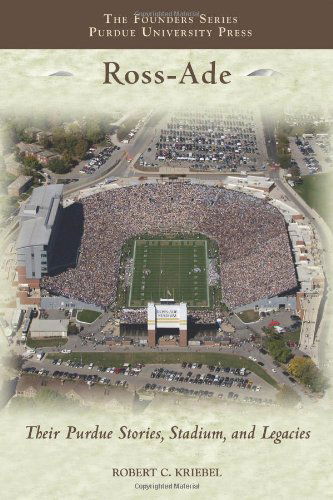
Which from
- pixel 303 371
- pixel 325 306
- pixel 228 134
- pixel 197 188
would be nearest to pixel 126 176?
pixel 197 188

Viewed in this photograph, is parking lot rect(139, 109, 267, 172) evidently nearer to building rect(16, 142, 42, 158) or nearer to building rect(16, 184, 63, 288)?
building rect(16, 142, 42, 158)

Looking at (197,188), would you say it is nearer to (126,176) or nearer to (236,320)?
(126,176)

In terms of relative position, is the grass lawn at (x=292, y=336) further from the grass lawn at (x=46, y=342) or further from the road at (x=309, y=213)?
the grass lawn at (x=46, y=342)

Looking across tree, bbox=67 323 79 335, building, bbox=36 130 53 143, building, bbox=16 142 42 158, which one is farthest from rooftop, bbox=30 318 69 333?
building, bbox=36 130 53 143

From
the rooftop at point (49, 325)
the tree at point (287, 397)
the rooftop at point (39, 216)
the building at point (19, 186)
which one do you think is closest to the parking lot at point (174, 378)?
the tree at point (287, 397)

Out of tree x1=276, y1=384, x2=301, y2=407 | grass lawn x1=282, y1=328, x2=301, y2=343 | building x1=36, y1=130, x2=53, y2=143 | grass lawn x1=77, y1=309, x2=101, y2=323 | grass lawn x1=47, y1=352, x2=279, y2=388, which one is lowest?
tree x1=276, y1=384, x2=301, y2=407

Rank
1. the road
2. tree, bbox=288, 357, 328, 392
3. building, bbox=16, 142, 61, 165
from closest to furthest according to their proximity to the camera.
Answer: tree, bbox=288, 357, 328, 392, the road, building, bbox=16, 142, 61, 165

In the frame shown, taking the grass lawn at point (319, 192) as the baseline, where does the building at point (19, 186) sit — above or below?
above
